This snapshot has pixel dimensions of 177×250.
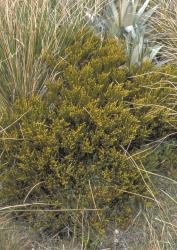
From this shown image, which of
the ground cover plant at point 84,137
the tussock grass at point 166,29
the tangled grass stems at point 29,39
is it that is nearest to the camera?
the ground cover plant at point 84,137

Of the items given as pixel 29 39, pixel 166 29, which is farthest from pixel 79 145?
pixel 166 29

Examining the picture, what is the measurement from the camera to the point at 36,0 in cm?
425

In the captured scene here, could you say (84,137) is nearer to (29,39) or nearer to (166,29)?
(29,39)

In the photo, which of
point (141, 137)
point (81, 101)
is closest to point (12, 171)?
point (81, 101)

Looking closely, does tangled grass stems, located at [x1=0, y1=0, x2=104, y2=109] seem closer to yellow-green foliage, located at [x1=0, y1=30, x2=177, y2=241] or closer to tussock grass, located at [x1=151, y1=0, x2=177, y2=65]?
yellow-green foliage, located at [x1=0, y1=30, x2=177, y2=241]

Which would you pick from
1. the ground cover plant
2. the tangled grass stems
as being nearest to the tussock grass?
the ground cover plant

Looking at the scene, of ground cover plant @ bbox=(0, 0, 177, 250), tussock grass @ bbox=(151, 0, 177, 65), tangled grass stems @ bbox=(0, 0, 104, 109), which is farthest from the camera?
tussock grass @ bbox=(151, 0, 177, 65)

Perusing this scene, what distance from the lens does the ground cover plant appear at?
11.1 ft

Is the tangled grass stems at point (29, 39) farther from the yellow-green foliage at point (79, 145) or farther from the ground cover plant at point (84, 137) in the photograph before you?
the yellow-green foliage at point (79, 145)

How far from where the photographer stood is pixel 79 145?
3.48 metres

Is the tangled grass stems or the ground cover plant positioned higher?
the tangled grass stems

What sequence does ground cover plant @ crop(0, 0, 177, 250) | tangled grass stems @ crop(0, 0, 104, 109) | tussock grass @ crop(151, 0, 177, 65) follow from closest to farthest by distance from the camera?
1. ground cover plant @ crop(0, 0, 177, 250)
2. tangled grass stems @ crop(0, 0, 104, 109)
3. tussock grass @ crop(151, 0, 177, 65)

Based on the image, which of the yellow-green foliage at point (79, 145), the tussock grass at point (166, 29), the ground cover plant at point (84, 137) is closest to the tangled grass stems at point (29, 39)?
the ground cover plant at point (84, 137)

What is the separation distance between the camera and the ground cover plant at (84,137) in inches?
134
